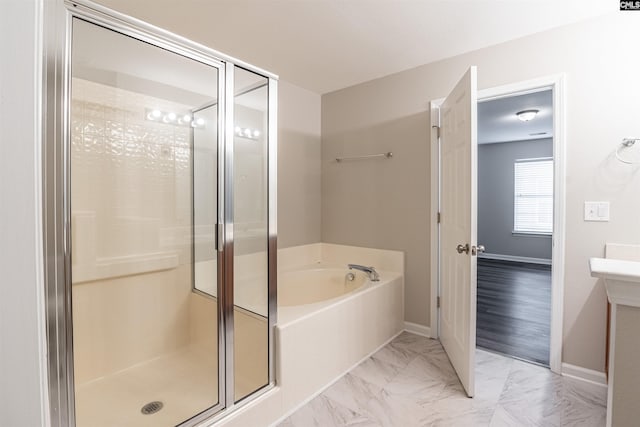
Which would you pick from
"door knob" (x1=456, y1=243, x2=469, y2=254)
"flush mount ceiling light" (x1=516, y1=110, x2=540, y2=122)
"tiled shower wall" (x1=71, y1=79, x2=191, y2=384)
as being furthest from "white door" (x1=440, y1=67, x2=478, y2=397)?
"flush mount ceiling light" (x1=516, y1=110, x2=540, y2=122)

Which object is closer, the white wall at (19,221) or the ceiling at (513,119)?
the white wall at (19,221)

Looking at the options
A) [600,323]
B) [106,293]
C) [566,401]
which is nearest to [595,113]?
[600,323]

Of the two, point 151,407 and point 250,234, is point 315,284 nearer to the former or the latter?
point 250,234

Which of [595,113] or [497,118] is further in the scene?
[497,118]

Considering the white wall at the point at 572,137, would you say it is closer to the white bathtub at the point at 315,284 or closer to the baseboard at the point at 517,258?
the white bathtub at the point at 315,284

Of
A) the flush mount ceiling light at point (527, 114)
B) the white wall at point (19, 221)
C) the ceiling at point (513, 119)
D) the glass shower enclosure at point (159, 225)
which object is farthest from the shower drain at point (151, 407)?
the flush mount ceiling light at point (527, 114)

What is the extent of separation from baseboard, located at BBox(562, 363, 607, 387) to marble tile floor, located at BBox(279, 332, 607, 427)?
0.04 m

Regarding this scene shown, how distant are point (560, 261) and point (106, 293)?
10.0 feet

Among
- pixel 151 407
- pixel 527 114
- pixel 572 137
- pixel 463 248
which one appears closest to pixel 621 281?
pixel 463 248

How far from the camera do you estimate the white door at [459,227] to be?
6.20 ft

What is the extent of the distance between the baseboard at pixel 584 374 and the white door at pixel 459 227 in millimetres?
735

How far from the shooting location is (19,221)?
37cm

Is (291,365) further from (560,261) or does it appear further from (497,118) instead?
(497,118)

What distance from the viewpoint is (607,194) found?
6.38ft
